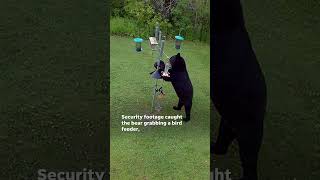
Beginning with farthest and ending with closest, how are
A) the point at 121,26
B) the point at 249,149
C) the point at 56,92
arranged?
1. the point at 56,92
2. the point at 249,149
3. the point at 121,26

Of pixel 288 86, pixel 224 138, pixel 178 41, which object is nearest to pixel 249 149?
pixel 224 138

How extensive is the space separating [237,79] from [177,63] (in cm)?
50

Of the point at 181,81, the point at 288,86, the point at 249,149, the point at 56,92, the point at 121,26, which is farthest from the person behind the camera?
the point at 288,86

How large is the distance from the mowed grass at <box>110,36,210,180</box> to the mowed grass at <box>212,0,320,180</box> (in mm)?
285

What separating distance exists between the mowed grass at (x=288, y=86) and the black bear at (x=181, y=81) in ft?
1.15

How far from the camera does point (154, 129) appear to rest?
4.24 meters

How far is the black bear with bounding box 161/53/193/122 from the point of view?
422 centimetres

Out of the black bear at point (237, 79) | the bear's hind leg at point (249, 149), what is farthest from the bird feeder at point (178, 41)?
the bear's hind leg at point (249, 149)

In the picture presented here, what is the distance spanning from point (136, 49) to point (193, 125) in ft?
2.55

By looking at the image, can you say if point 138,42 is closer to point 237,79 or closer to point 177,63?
point 177,63

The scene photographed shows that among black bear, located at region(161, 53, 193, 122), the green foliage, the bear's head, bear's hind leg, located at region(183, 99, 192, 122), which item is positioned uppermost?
the green foliage

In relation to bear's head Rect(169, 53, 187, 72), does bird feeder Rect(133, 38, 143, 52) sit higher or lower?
higher

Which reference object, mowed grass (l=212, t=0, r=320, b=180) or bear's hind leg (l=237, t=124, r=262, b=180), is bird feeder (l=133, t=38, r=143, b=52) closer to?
mowed grass (l=212, t=0, r=320, b=180)

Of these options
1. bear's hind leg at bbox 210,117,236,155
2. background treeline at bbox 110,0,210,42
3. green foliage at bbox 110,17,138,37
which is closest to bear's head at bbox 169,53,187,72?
background treeline at bbox 110,0,210,42
